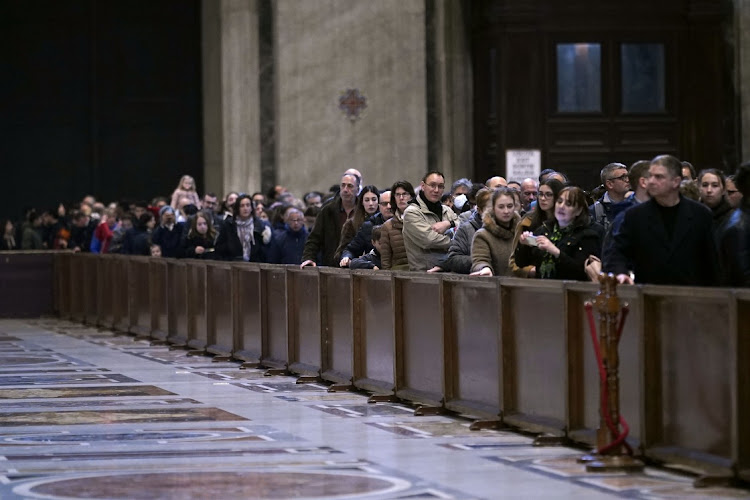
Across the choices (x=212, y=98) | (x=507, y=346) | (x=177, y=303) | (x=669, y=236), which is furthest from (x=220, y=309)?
(x=212, y=98)

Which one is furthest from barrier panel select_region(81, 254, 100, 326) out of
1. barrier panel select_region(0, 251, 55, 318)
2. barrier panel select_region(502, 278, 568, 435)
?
barrier panel select_region(502, 278, 568, 435)

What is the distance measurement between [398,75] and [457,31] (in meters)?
1.35

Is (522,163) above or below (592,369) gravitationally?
above

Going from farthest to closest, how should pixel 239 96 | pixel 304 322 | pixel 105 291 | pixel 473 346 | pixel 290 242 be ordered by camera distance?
pixel 239 96 → pixel 105 291 → pixel 290 242 → pixel 304 322 → pixel 473 346

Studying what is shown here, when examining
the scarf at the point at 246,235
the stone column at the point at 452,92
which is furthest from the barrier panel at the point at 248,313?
the stone column at the point at 452,92

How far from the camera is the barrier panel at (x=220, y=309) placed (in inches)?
814

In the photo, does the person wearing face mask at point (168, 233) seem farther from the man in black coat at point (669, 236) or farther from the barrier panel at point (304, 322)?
the man in black coat at point (669, 236)

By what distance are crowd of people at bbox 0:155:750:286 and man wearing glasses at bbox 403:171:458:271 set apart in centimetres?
1

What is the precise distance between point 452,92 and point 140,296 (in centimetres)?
875

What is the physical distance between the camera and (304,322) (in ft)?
59.2

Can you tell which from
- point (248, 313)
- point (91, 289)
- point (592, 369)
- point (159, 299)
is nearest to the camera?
point (592, 369)

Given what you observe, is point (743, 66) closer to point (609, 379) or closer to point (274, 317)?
point (274, 317)

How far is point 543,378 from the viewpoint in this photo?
40.6 feet

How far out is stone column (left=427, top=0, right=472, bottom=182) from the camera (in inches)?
1243
